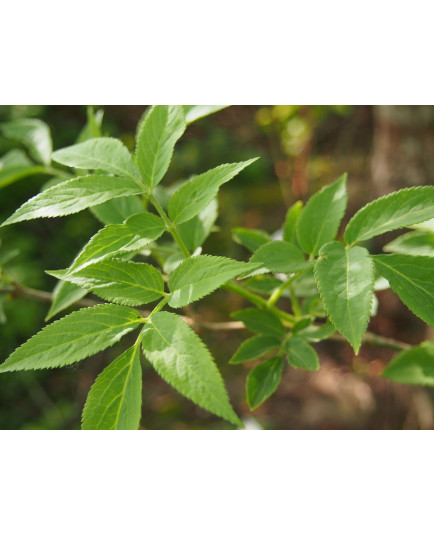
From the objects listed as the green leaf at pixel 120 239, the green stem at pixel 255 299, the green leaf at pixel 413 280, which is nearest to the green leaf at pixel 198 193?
the green leaf at pixel 120 239

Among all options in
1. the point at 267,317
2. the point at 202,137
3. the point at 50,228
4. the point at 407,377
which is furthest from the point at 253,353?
the point at 202,137

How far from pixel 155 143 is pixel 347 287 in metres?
0.36

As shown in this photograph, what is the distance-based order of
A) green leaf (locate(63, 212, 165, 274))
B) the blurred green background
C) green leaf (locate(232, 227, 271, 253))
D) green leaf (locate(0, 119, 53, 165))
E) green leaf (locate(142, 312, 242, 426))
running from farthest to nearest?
the blurred green background < green leaf (locate(0, 119, 53, 165)) < green leaf (locate(232, 227, 271, 253)) < green leaf (locate(63, 212, 165, 274)) < green leaf (locate(142, 312, 242, 426))

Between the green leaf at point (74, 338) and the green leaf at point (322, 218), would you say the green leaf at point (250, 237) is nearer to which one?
the green leaf at point (322, 218)

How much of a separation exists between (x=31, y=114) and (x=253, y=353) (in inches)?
118

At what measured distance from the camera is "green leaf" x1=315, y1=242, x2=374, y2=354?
55cm

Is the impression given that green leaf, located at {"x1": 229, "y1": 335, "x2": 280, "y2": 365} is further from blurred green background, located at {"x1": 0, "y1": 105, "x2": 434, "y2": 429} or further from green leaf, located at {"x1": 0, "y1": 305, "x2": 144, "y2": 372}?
blurred green background, located at {"x1": 0, "y1": 105, "x2": 434, "y2": 429}

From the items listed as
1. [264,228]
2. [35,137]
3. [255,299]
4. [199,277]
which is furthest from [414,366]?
[264,228]

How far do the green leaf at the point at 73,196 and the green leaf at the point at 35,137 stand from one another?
43 cm

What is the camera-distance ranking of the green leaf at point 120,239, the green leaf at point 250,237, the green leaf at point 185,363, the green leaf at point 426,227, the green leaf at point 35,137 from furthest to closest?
the green leaf at point 35,137
the green leaf at point 250,237
the green leaf at point 426,227
the green leaf at point 120,239
the green leaf at point 185,363

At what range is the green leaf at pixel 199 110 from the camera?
798 millimetres

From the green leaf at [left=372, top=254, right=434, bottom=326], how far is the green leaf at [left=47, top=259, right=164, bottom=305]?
1.08 feet

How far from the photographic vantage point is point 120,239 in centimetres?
63

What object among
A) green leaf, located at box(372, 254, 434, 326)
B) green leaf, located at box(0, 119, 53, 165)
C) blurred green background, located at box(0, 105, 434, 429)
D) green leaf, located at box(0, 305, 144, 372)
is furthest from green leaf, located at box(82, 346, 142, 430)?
blurred green background, located at box(0, 105, 434, 429)
